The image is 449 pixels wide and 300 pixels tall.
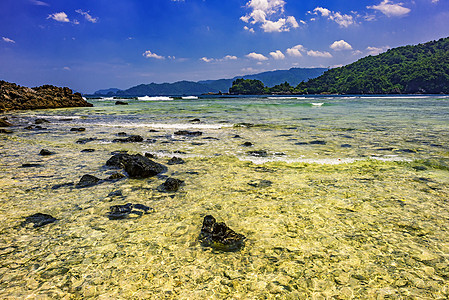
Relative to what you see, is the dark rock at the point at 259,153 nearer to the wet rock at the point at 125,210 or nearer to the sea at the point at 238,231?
the sea at the point at 238,231

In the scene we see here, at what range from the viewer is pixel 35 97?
38094mm

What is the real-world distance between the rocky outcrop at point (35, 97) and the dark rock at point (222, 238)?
4090 cm

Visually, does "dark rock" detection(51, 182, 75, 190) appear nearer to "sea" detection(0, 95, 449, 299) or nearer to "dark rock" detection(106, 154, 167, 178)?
"sea" detection(0, 95, 449, 299)

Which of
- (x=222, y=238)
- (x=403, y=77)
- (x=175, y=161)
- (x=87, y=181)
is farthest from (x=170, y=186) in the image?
(x=403, y=77)

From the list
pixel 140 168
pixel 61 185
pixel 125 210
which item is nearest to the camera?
pixel 125 210

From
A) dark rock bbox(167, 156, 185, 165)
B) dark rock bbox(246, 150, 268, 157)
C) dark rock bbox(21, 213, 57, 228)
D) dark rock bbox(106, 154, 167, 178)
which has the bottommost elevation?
dark rock bbox(21, 213, 57, 228)

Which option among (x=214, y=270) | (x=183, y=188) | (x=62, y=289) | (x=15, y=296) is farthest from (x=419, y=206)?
(x=15, y=296)

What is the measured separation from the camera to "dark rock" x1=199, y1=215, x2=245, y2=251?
3252mm

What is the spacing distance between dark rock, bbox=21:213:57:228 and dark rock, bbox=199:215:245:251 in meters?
2.49

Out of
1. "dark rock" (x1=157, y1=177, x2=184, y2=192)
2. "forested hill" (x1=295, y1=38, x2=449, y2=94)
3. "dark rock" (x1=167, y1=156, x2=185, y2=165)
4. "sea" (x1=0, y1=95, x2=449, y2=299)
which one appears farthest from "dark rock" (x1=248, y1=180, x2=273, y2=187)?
"forested hill" (x1=295, y1=38, x2=449, y2=94)

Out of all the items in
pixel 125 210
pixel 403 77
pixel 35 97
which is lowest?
pixel 125 210

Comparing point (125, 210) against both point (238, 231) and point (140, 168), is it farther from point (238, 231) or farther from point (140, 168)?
point (238, 231)

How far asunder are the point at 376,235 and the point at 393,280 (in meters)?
0.89

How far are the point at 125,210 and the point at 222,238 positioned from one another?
1937mm
